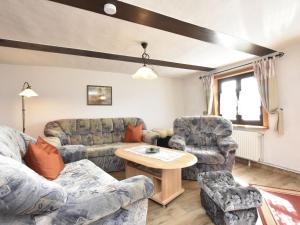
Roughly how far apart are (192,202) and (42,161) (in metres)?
1.77

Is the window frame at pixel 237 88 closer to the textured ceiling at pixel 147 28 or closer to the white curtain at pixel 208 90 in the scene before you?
the white curtain at pixel 208 90

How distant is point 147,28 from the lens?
2121 millimetres

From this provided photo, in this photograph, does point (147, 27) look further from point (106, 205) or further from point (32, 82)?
point (32, 82)

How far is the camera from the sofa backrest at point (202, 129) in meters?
3.17

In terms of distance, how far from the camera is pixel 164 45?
8.79 ft

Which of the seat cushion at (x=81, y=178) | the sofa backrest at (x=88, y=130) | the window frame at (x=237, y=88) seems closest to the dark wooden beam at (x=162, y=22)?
the window frame at (x=237, y=88)

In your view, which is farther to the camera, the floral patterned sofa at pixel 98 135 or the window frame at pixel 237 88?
the window frame at pixel 237 88

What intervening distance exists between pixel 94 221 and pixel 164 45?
7.85 ft

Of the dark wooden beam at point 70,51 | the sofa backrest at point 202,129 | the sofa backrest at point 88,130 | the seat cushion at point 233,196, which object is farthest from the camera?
the sofa backrest at point 88,130

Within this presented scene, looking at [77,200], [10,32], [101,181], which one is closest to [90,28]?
[10,32]

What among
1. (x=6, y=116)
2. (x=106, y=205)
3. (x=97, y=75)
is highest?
(x=97, y=75)

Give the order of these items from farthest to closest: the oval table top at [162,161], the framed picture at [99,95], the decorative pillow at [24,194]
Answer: the framed picture at [99,95] < the oval table top at [162,161] < the decorative pillow at [24,194]

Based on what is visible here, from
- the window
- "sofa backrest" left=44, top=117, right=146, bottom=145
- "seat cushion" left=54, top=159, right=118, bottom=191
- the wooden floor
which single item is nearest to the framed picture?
"sofa backrest" left=44, top=117, right=146, bottom=145

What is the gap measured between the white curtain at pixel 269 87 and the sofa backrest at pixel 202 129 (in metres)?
0.75
